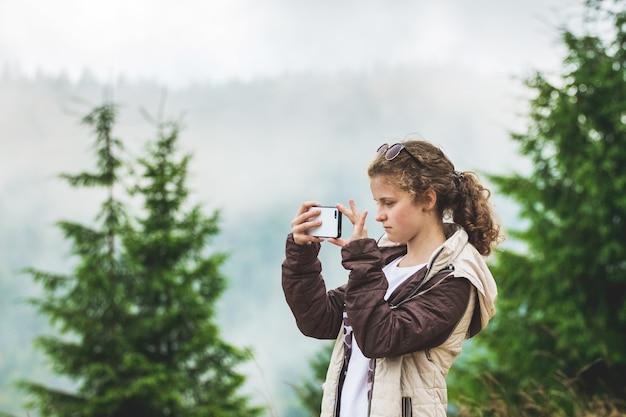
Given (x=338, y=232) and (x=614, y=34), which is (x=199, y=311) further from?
(x=338, y=232)

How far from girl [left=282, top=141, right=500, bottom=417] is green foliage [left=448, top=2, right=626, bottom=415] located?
6.88 meters

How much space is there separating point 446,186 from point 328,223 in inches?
15.9

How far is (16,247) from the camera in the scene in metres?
172

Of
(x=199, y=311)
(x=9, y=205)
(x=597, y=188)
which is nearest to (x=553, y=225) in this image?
(x=597, y=188)

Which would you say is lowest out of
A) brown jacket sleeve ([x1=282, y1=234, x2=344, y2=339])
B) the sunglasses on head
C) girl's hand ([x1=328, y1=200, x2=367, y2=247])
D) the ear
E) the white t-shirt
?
the white t-shirt

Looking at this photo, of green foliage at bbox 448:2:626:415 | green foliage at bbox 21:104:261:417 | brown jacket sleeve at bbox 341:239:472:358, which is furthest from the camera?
green foliage at bbox 21:104:261:417

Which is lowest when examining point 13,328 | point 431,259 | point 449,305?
point 449,305

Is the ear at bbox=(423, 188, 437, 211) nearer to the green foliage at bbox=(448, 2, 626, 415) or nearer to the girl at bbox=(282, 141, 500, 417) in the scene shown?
the girl at bbox=(282, 141, 500, 417)

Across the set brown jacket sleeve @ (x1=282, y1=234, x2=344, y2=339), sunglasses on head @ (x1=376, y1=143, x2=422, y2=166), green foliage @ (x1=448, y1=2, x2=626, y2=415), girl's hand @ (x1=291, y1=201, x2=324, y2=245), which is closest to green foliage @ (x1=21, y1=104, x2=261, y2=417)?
green foliage @ (x1=448, y1=2, x2=626, y2=415)

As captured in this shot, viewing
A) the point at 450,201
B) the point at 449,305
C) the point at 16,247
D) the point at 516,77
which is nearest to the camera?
the point at 449,305

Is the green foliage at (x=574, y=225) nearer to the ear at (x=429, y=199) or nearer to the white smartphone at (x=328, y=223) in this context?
the ear at (x=429, y=199)

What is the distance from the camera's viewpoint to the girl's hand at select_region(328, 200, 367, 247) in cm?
209

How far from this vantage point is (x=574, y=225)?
9.38 m

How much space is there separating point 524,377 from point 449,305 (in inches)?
336
